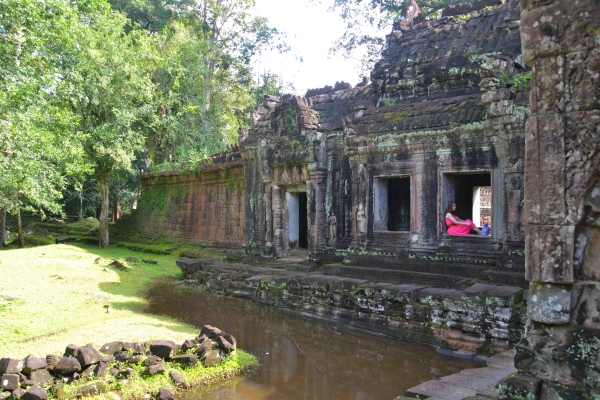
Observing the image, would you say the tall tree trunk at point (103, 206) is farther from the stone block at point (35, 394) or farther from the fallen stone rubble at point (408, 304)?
the stone block at point (35, 394)

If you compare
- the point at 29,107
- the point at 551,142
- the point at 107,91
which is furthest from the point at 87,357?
the point at 107,91

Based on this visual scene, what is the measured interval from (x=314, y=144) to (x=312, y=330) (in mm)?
4725

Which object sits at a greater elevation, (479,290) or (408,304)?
(479,290)

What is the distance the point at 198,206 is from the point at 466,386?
14.1 metres

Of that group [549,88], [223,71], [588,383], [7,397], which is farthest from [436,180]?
[223,71]

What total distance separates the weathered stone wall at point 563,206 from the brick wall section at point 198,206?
12173 millimetres

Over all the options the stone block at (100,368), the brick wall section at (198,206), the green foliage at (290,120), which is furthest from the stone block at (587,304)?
the brick wall section at (198,206)

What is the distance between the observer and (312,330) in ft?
25.8

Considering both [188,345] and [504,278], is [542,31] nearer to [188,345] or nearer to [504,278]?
[504,278]

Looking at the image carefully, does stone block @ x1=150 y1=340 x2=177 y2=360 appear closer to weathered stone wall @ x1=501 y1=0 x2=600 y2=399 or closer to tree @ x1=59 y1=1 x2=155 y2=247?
weathered stone wall @ x1=501 y1=0 x2=600 y2=399

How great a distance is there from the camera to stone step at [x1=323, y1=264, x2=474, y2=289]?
7.82 m

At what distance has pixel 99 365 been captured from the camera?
5.07 meters

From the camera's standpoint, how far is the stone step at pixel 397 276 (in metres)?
7.82

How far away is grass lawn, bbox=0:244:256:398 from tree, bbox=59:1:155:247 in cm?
437
